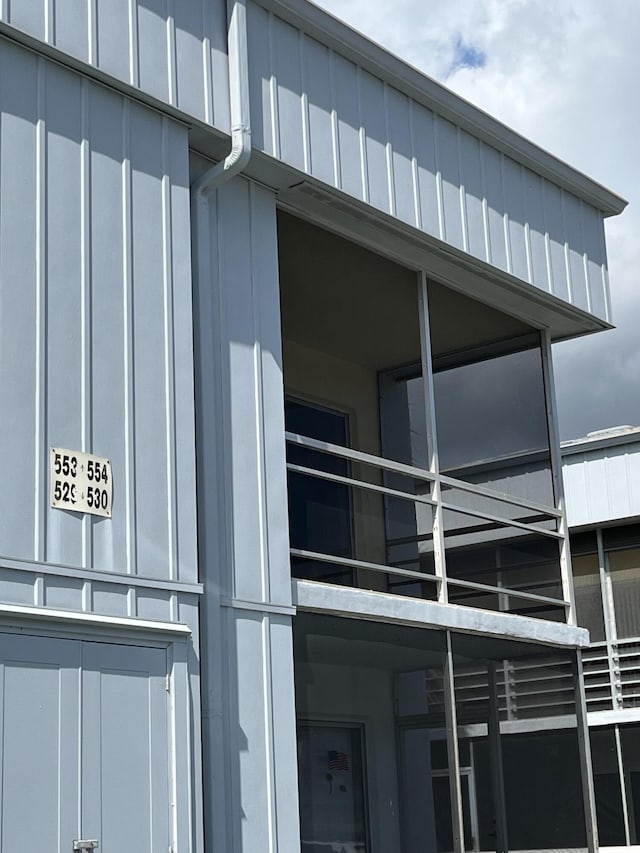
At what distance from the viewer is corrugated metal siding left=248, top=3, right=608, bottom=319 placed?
758 cm

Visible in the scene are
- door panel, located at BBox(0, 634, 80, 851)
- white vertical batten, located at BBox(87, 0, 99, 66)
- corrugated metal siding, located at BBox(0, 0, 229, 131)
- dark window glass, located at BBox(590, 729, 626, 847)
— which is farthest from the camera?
dark window glass, located at BBox(590, 729, 626, 847)

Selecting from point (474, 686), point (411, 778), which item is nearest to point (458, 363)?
point (474, 686)

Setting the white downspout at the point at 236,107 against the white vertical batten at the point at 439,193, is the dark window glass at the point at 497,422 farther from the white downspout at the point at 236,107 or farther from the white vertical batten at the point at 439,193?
the white downspout at the point at 236,107

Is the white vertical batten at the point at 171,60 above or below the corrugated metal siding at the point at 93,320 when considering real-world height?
above

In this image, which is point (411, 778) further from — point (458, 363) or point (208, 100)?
point (208, 100)

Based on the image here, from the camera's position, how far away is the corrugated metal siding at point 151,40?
6.30 metres

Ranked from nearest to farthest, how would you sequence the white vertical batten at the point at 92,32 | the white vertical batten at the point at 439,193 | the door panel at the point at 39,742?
1. the door panel at the point at 39,742
2. the white vertical batten at the point at 92,32
3. the white vertical batten at the point at 439,193

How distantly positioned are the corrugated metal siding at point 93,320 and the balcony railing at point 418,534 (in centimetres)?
126

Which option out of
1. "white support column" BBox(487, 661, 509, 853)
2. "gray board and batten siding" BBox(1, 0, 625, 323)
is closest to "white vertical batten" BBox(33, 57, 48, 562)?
"gray board and batten siding" BBox(1, 0, 625, 323)

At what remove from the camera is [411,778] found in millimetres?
7891

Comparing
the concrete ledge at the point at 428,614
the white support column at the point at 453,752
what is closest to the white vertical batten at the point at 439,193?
the concrete ledge at the point at 428,614

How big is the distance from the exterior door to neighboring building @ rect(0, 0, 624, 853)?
13mm

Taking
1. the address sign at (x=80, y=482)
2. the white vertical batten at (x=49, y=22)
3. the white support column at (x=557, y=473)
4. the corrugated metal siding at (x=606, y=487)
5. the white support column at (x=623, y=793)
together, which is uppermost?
the corrugated metal siding at (x=606, y=487)

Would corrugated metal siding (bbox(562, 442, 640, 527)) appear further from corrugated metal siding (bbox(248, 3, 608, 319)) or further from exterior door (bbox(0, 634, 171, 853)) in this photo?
exterior door (bbox(0, 634, 171, 853))
